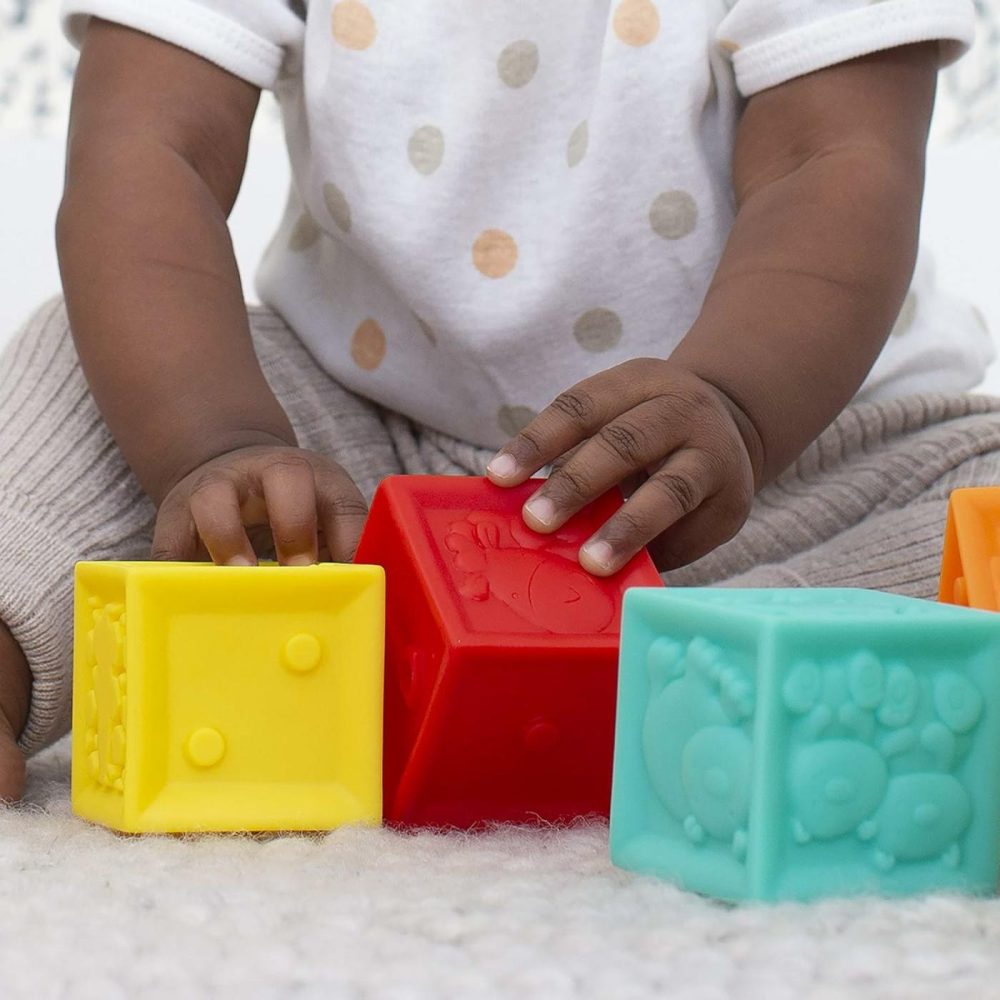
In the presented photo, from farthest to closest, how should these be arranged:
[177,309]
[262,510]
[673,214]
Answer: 1. [673,214]
2. [177,309]
3. [262,510]

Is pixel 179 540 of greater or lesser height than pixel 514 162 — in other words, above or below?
below

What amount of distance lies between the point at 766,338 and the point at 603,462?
15 centimetres

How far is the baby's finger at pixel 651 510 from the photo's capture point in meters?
0.50

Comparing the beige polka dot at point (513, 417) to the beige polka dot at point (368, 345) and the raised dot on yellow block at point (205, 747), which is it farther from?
the raised dot on yellow block at point (205, 747)

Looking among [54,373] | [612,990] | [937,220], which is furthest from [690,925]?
[937,220]

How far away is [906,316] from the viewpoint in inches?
34.1

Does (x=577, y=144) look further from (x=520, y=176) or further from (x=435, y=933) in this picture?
(x=435, y=933)

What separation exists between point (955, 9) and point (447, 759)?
48 cm

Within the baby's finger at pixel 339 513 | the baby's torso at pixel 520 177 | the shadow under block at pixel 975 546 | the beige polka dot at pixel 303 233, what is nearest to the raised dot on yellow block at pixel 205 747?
the baby's finger at pixel 339 513

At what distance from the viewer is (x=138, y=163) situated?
728 mm

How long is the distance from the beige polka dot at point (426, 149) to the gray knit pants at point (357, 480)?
5.3 inches

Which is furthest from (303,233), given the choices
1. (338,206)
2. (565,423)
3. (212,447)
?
(565,423)

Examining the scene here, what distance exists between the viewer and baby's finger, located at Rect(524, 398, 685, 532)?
50cm

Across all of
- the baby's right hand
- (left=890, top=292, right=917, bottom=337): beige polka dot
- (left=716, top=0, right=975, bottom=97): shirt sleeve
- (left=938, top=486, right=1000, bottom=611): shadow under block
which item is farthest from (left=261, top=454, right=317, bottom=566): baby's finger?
(left=890, top=292, right=917, bottom=337): beige polka dot
